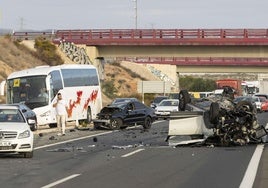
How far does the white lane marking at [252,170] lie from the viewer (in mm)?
14251

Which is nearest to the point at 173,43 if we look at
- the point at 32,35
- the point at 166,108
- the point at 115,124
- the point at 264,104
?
the point at 264,104

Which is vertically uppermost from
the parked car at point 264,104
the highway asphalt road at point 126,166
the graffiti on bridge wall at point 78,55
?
the graffiti on bridge wall at point 78,55

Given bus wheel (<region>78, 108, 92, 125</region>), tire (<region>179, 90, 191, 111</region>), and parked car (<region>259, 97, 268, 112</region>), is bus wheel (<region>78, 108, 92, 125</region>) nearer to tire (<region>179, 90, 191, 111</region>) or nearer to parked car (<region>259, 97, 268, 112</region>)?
tire (<region>179, 90, 191, 111</region>)

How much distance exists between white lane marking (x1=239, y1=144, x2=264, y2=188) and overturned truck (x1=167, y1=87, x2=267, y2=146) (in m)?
0.83

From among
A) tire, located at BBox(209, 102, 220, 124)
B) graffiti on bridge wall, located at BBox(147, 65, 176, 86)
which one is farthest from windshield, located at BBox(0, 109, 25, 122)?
graffiti on bridge wall, located at BBox(147, 65, 176, 86)

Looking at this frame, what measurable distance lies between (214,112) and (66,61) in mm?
54773

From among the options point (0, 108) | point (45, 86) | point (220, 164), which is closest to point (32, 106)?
point (45, 86)

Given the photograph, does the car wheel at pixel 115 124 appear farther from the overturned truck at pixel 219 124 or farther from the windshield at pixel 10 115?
the windshield at pixel 10 115

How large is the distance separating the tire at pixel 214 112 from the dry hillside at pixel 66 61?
30807 millimetres

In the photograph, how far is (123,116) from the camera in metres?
36.9

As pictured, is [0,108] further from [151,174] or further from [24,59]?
[24,59]

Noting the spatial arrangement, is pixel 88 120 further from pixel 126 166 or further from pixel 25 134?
pixel 126 166

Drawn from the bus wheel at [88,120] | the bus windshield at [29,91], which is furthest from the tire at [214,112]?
the bus wheel at [88,120]

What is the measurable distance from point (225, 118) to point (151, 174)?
795 centimetres
